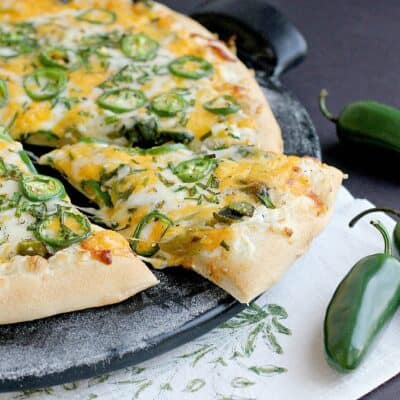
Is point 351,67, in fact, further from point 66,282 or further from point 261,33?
point 66,282

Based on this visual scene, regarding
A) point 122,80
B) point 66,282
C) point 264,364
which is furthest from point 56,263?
point 122,80

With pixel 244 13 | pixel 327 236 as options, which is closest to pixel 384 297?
pixel 327 236

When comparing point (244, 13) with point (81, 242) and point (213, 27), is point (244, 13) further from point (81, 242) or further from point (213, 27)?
point (81, 242)

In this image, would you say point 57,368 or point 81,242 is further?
point 81,242

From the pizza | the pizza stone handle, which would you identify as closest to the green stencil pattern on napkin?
the pizza

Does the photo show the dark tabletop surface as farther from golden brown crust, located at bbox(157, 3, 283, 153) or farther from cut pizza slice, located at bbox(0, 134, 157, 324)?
cut pizza slice, located at bbox(0, 134, 157, 324)

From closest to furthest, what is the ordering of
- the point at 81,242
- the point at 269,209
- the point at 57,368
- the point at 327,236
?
the point at 57,368 → the point at 81,242 → the point at 269,209 → the point at 327,236
